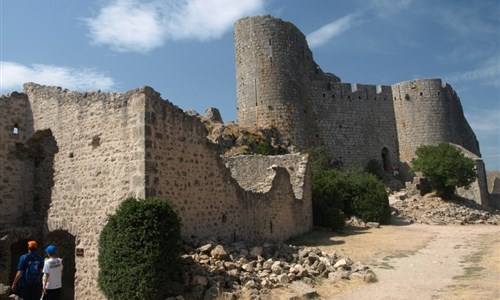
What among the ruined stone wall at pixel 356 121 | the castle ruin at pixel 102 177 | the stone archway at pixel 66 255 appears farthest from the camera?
the ruined stone wall at pixel 356 121

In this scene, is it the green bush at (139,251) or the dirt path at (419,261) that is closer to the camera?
the green bush at (139,251)

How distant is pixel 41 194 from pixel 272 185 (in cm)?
756

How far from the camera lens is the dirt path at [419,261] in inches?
378

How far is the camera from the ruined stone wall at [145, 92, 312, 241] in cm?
1032

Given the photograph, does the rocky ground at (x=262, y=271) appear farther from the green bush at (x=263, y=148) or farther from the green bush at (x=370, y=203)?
the green bush at (x=263, y=148)

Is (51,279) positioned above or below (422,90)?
below

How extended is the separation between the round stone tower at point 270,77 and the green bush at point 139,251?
993 inches

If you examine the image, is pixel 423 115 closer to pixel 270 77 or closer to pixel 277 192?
pixel 270 77

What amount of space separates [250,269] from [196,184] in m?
2.87

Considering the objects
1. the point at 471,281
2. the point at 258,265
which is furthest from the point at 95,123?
the point at 471,281

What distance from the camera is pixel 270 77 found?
112ft

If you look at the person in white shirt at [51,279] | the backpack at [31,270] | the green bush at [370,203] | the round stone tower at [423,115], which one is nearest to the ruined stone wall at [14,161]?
the backpack at [31,270]

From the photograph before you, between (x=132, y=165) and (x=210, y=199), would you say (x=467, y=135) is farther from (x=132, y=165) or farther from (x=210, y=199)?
(x=132, y=165)

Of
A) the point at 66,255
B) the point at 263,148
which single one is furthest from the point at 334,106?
the point at 66,255
